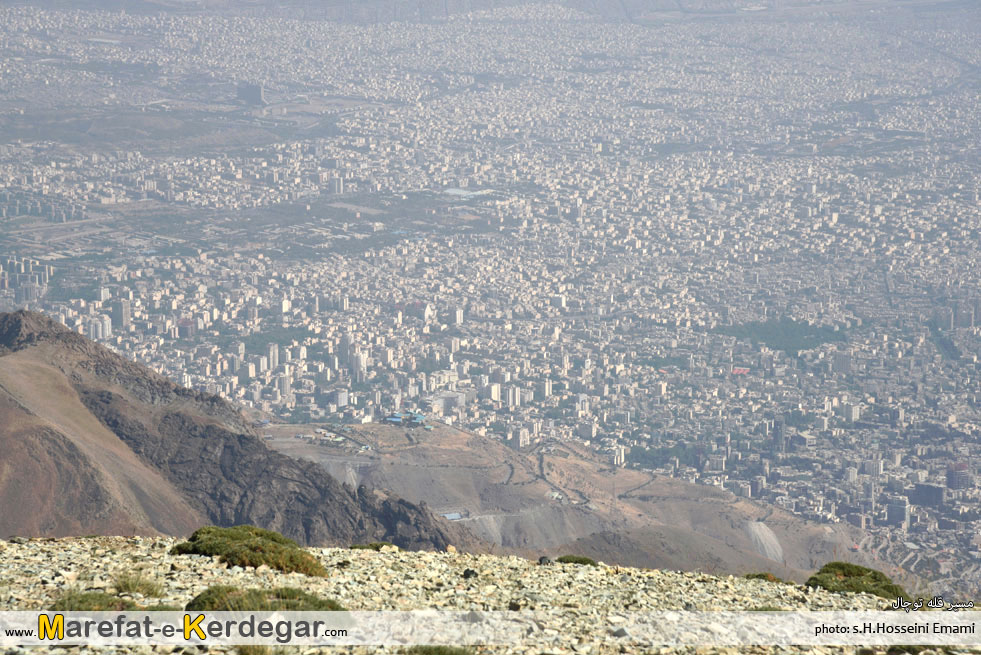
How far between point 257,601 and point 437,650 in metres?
1.73

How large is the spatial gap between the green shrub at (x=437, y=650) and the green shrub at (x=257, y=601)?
1.14 metres

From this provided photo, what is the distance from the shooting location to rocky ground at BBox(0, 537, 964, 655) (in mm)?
9750

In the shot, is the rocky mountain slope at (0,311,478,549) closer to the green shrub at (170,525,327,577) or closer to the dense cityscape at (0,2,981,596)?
the green shrub at (170,525,327,577)

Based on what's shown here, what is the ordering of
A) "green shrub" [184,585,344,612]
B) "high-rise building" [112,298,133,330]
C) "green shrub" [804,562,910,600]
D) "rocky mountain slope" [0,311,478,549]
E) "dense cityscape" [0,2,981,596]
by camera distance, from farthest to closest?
"high-rise building" [112,298,133,330], "dense cityscape" [0,2,981,596], "rocky mountain slope" [0,311,478,549], "green shrub" [804,562,910,600], "green shrub" [184,585,344,612]

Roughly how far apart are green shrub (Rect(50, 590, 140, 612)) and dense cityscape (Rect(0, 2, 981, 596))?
52511 mm

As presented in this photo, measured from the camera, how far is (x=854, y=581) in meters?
13.0

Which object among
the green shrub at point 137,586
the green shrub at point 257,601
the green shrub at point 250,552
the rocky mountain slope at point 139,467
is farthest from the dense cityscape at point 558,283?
the green shrub at point 137,586

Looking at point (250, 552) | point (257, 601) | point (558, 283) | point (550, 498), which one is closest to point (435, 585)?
point (250, 552)

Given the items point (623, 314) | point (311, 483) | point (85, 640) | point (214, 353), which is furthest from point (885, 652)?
point (623, 314)

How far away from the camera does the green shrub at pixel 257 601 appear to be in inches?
366

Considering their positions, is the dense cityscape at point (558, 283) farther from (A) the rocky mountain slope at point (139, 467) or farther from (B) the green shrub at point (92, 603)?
(B) the green shrub at point (92, 603)

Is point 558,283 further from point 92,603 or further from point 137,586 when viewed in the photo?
point 92,603

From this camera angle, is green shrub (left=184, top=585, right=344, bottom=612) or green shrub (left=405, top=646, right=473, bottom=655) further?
green shrub (left=184, top=585, right=344, bottom=612)

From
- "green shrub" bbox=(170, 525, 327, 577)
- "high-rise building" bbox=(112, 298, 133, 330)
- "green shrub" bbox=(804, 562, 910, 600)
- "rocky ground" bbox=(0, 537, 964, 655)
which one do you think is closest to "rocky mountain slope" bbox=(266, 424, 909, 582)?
"green shrub" bbox=(804, 562, 910, 600)
